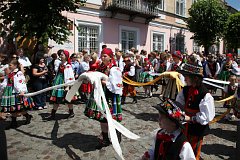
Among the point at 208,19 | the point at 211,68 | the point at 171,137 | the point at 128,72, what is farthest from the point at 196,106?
the point at 208,19

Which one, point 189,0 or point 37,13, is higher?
point 189,0

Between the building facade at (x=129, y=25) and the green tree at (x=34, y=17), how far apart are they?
4506 millimetres

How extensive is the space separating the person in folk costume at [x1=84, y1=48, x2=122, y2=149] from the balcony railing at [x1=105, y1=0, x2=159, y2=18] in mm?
10690

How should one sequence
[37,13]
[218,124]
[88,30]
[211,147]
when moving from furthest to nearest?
[88,30]
[37,13]
[218,124]
[211,147]

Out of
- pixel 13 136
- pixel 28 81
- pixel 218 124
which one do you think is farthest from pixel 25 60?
pixel 218 124

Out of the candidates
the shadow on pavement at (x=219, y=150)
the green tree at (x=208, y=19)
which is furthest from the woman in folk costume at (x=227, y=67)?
the green tree at (x=208, y=19)

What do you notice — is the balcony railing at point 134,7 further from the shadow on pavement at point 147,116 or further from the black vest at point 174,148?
the black vest at point 174,148

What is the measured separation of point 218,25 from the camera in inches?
776

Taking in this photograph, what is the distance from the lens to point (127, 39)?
16891mm

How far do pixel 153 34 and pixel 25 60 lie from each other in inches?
493

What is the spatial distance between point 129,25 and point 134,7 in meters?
1.19

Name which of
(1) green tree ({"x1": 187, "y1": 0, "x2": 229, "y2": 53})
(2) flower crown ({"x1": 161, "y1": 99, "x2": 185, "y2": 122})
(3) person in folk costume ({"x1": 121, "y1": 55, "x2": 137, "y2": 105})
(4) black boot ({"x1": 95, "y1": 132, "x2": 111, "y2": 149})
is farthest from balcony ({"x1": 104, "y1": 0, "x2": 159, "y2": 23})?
(2) flower crown ({"x1": 161, "y1": 99, "x2": 185, "y2": 122})

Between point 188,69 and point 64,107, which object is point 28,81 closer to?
point 64,107

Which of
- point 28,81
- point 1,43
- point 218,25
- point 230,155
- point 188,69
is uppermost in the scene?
point 218,25
